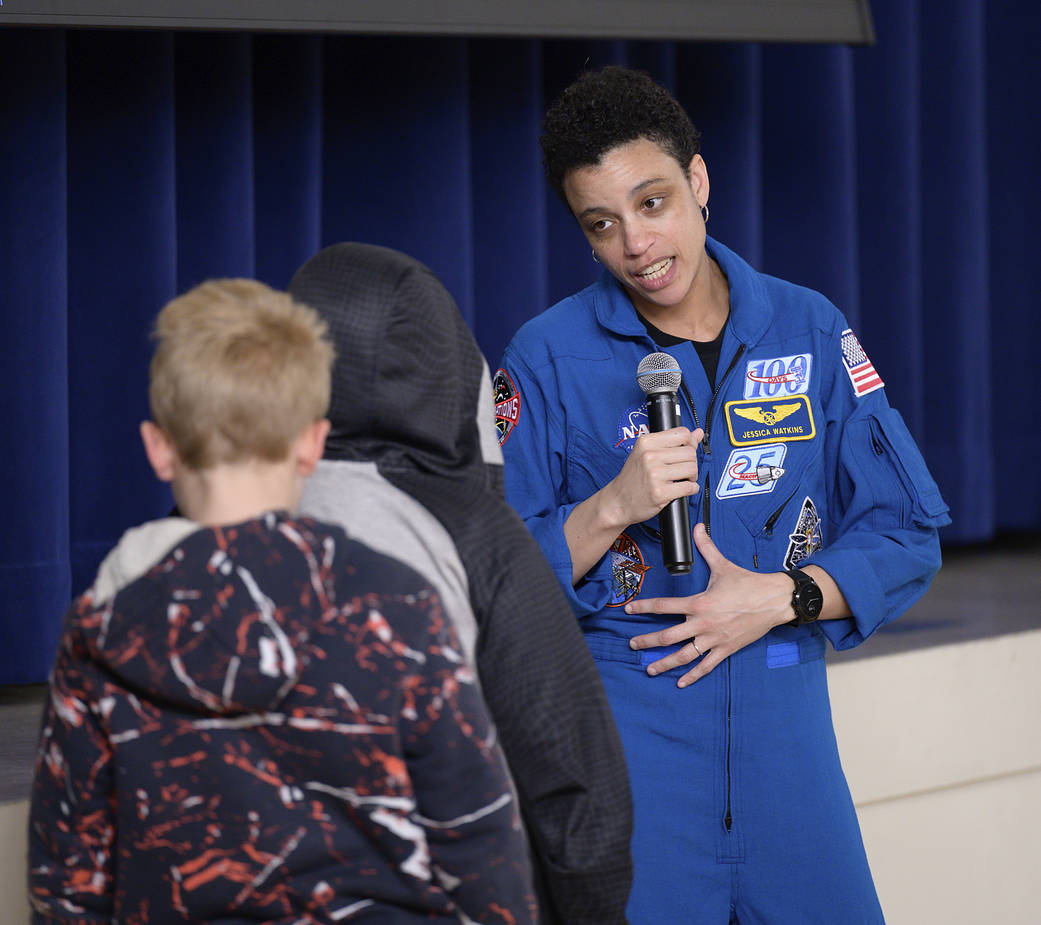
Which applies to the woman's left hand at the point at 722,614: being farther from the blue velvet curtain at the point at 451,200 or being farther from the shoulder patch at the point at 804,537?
the blue velvet curtain at the point at 451,200

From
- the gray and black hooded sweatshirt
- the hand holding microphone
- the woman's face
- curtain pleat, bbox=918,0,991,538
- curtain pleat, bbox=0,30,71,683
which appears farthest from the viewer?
curtain pleat, bbox=918,0,991,538

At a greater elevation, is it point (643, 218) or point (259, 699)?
point (643, 218)

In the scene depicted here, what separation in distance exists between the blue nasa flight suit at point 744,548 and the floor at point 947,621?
646 millimetres


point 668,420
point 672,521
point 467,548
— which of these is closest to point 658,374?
point 668,420

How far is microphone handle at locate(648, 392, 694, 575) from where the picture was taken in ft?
3.91

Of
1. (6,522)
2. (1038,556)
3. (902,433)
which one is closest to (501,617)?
(902,433)

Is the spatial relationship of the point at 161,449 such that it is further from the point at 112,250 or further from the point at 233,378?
the point at 112,250

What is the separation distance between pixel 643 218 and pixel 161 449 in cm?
69

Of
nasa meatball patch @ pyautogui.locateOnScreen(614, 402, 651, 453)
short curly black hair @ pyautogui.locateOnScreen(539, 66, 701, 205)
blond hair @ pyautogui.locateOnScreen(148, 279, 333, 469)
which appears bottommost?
nasa meatball patch @ pyautogui.locateOnScreen(614, 402, 651, 453)

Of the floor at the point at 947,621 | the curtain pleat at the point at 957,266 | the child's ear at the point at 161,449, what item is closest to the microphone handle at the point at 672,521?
the child's ear at the point at 161,449

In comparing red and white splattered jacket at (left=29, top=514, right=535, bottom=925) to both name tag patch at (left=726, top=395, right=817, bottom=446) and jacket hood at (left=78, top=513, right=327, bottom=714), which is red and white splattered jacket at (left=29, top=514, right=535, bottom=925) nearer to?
jacket hood at (left=78, top=513, right=327, bottom=714)

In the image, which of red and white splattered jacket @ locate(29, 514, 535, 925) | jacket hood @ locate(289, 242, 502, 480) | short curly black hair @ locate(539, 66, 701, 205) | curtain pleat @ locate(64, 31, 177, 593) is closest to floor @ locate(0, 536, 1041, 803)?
curtain pleat @ locate(64, 31, 177, 593)

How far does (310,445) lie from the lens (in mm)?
817

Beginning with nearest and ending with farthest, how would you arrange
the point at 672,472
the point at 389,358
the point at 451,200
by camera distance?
the point at 389,358, the point at 672,472, the point at 451,200
